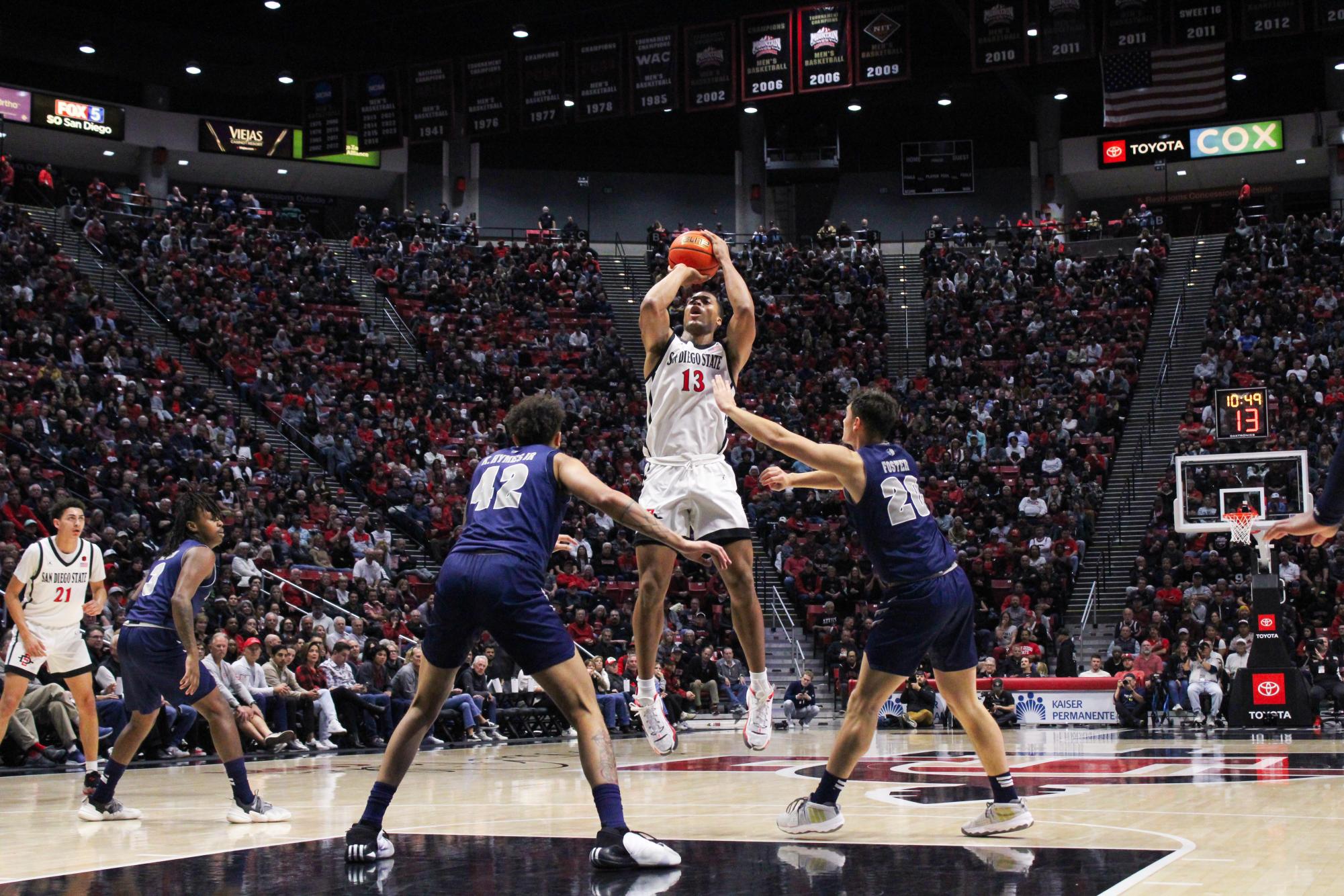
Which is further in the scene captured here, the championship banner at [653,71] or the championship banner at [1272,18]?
the championship banner at [653,71]

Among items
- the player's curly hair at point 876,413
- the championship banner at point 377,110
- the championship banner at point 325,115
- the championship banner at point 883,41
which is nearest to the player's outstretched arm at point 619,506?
the player's curly hair at point 876,413

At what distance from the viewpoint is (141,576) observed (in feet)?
55.0

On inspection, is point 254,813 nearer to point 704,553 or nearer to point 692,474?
point 692,474

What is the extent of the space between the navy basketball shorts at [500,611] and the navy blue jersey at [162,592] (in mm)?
2613

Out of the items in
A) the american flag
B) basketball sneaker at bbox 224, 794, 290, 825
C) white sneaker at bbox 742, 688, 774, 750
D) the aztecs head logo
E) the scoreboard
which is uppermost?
the american flag

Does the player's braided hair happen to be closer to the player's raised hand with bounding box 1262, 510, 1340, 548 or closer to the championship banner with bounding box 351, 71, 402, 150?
the player's raised hand with bounding box 1262, 510, 1340, 548

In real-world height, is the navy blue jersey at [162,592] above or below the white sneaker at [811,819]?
above

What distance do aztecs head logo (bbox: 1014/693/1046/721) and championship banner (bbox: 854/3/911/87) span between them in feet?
33.8

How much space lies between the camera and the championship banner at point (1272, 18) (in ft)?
68.5

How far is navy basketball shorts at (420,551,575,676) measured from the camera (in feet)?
18.5

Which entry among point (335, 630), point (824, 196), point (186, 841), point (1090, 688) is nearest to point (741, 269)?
point (824, 196)

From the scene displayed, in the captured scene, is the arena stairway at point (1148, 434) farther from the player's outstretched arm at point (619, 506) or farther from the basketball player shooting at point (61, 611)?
the player's outstretched arm at point (619, 506)

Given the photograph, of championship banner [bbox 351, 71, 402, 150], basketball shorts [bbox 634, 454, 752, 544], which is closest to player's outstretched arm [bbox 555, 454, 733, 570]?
basketball shorts [bbox 634, 454, 752, 544]

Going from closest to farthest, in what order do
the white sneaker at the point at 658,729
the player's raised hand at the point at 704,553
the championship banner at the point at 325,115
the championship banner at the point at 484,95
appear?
the player's raised hand at the point at 704,553 < the white sneaker at the point at 658,729 < the championship banner at the point at 484,95 < the championship banner at the point at 325,115
